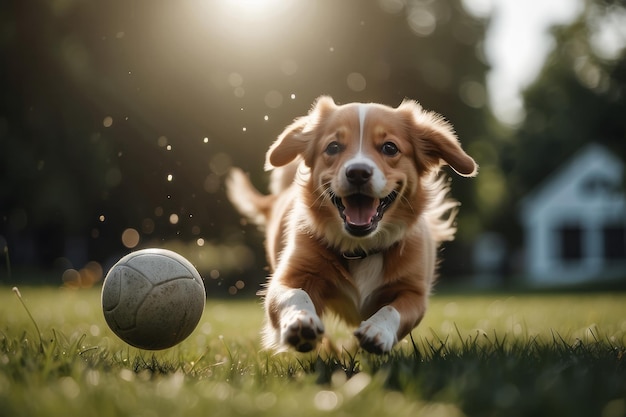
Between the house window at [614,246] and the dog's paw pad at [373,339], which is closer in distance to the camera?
the dog's paw pad at [373,339]

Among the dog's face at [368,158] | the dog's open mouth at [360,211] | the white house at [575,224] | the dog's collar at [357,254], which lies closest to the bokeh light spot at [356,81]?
the dog's face at [368,158]

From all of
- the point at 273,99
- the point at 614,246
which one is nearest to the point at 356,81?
the point at 273,99

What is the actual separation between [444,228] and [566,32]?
30572 millimetres

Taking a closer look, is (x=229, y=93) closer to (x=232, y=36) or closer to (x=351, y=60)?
(x=232, y=36)

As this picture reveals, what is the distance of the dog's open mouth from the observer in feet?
13.5

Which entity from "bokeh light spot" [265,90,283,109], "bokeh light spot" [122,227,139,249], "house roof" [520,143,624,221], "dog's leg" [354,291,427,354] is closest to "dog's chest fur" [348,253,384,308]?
"dog's leg" [354,291,427,354]

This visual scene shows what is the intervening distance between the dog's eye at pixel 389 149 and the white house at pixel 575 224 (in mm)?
41205

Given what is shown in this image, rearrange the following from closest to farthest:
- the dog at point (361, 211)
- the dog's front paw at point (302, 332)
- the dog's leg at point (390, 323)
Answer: the dog's front paw at point (302, 332), the dog's leg at point (390, 323), the dog at point (361, 211)

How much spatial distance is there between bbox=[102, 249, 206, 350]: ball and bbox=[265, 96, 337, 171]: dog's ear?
107 centimetres

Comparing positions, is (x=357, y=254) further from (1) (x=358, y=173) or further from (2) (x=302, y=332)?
(2) (x=302, y=332)

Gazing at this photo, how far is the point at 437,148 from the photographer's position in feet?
15.3

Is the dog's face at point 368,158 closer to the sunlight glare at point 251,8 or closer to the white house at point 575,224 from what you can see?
the sunlight glare at point 251,8

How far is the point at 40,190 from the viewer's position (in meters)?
19.1

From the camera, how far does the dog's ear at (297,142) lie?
468 centimetres
